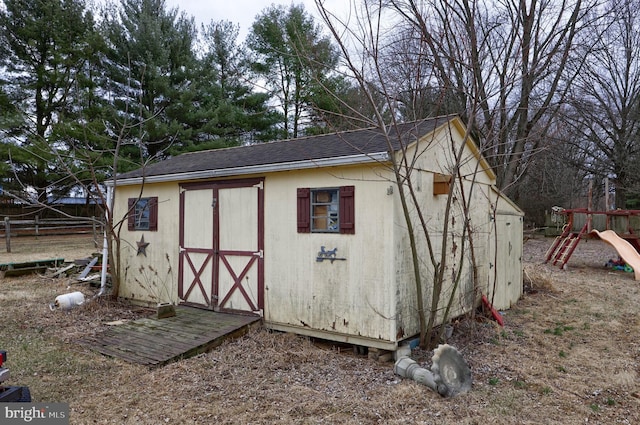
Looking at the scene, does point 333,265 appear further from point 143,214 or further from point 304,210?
point 143,214

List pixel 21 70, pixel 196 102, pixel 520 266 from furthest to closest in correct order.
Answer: pixel 196 102 < pixel 21 70 < pixel 520 266

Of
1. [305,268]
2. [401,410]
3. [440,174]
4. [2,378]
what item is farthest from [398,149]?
[2,378]

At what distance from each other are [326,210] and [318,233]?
0.33 meters

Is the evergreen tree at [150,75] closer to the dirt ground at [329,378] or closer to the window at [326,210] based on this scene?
the dirt ground at [329,378]

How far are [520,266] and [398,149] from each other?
4865mm

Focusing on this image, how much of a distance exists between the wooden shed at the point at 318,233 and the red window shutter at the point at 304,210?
2cm

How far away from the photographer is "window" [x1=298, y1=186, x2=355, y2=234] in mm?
5250

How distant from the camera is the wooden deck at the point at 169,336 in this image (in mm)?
4984

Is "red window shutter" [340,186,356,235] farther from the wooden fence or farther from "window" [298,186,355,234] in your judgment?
the wooden fence

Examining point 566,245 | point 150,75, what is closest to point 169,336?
point 566,245

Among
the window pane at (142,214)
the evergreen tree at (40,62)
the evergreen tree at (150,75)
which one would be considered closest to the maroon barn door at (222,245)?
the window pane at (142,214)

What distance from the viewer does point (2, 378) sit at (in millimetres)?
2865

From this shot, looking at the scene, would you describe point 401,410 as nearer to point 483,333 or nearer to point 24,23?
point 483,333

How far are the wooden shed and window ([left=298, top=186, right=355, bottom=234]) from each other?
0.02m
